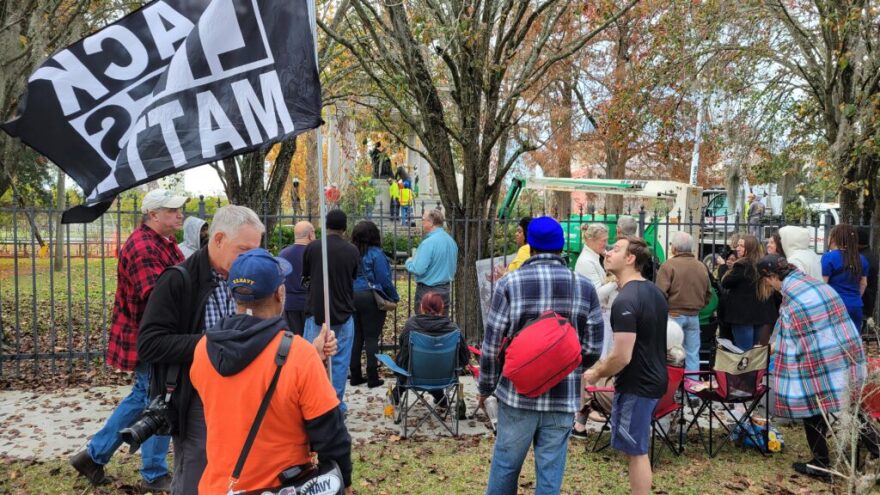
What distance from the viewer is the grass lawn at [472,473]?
5.11 metres

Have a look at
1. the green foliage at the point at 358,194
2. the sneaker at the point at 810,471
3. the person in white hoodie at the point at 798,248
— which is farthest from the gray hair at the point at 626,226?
the green foliage at the point at 358,194

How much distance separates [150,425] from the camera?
301 cm

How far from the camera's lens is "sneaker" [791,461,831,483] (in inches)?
211

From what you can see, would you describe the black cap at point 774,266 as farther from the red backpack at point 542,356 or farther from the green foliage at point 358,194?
the green foliage at point 358,194

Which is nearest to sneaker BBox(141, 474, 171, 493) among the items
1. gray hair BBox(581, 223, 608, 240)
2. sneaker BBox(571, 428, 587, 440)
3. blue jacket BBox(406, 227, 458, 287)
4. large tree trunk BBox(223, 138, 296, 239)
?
sneaker BBox(571, 428, 587, 440)

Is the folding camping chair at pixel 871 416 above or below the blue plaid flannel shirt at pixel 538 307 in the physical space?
below

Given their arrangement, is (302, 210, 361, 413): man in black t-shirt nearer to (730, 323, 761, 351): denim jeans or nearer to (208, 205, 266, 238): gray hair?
(208, 205, 266, 238): gray hair

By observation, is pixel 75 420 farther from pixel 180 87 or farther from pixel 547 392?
pixel 547 392

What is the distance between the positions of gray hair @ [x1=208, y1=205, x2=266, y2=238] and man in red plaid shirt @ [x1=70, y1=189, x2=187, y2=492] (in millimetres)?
934

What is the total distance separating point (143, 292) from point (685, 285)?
202 inches

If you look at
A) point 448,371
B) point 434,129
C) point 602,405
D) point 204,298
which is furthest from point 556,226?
point 434,129

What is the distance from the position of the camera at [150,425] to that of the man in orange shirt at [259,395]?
0.55m

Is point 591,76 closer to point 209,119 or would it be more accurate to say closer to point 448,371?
point 448,371

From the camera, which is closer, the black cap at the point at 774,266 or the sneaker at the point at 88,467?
the sneaker at the point at 88,467
